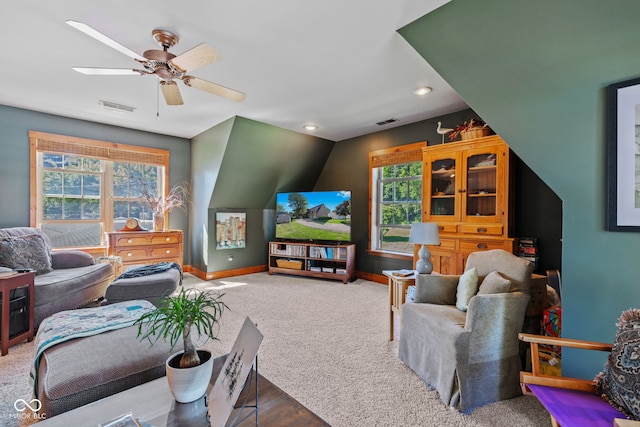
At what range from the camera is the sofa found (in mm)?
2711

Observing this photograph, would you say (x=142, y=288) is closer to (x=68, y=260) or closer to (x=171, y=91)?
(x=68, y=260)

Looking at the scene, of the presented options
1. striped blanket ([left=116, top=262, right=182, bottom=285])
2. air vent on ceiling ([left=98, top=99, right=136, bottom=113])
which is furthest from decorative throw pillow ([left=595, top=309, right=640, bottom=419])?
air vent on ceiling ([left=98, top=99, right=136, bottom=113])

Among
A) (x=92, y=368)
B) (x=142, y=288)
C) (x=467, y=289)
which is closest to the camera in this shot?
(x=92, y=368)

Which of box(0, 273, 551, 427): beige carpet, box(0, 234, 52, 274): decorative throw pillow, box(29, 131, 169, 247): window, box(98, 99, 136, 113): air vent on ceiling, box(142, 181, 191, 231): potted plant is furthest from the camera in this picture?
box(142, 181, 191, 231): potted plant

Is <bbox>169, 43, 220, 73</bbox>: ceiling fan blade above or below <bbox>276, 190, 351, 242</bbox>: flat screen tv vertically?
above

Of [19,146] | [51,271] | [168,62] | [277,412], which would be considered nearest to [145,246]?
[51,271]

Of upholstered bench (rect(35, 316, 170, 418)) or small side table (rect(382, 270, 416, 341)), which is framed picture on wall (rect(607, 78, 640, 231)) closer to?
small side table (rect(382, 270, 416, 341))

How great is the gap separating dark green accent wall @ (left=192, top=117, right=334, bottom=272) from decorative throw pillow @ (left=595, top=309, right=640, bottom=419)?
4243mm

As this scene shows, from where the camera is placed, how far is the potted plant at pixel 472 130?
320cm

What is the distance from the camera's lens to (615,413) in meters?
1.20

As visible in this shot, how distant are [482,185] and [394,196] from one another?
1.63m

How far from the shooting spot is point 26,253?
9.80ft

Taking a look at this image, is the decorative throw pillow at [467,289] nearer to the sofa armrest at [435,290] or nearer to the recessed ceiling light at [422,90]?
the sofa armrest at [435,290]

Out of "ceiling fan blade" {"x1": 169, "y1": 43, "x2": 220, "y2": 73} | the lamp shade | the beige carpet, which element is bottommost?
the beige carpet
